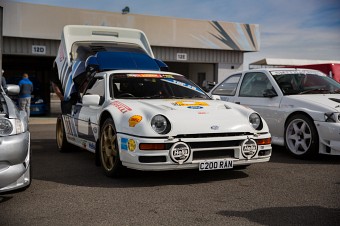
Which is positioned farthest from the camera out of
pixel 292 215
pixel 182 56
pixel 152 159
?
pixel 182 56

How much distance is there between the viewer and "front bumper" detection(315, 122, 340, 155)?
19.0 feet

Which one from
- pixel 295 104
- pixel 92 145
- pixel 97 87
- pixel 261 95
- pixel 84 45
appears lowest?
pixel 92 145

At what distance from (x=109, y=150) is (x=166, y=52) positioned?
14.3m

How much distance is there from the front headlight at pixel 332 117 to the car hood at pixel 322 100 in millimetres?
80

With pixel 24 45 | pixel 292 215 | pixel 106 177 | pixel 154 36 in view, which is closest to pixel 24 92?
pixel 24 45

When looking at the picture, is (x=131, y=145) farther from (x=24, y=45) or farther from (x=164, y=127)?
(x=24, y=45)

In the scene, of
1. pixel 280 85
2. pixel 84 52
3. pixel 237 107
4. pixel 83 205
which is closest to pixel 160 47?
pixel 84 52

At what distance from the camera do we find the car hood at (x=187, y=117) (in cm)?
453

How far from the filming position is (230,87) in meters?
8.26

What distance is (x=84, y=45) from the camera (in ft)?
26.9

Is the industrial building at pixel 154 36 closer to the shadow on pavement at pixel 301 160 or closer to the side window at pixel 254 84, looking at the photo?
the side window at pixel 254 84

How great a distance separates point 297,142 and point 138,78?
261 cm

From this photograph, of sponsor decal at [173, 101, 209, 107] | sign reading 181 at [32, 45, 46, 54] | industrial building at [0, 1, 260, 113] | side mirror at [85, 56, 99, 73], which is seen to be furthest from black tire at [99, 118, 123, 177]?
sign reading 181 at [32, 45, 46, 54]

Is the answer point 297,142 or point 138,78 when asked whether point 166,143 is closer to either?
point 138,78
